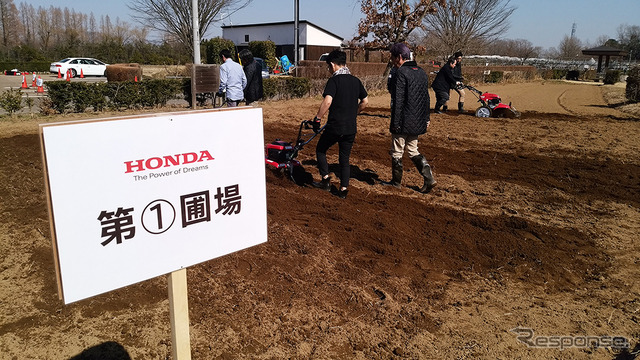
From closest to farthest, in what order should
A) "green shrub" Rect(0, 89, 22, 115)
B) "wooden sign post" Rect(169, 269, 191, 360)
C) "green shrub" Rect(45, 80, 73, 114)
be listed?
"wooden sign post" Rect(169, 269, 191, 360)
"green shrub" Rect(0, 89, 22, 115)
"green shrub" Rect(45, 80, 73, 114)

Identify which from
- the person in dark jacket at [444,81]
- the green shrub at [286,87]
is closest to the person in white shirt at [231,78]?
the person in dark jacket at [444,81]

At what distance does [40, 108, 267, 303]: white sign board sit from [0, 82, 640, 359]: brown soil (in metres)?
1.17

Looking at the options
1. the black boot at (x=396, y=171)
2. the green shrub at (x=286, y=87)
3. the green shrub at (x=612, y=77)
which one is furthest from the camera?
the green shrub at (x=612, y=77)

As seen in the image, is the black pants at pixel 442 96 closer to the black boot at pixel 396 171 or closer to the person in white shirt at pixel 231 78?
the person in white shirt at pixel 231 78

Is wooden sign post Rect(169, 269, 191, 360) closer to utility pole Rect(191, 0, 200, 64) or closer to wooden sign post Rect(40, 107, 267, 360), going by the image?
Answer: wooden sign post Rect(40, 107, 267, 360)

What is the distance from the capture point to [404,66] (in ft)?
20.2

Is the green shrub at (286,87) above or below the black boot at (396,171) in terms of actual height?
above

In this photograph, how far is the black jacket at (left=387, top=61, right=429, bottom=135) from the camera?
6.08 m

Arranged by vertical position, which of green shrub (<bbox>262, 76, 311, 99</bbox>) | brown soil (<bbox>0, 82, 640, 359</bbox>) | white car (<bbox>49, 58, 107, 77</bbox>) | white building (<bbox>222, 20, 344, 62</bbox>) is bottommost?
brown soil (<bbox>0, 82, 640, 359</bbox>)

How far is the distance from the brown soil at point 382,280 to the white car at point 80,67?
26154 mm

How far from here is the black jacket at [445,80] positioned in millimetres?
13000

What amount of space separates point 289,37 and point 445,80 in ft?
128

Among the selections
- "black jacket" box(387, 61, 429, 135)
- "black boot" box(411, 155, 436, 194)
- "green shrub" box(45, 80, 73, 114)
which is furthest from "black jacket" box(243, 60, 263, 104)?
"green shrub" box(45, 80, 73, 114)

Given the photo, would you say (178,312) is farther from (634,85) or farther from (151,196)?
(634,85)
